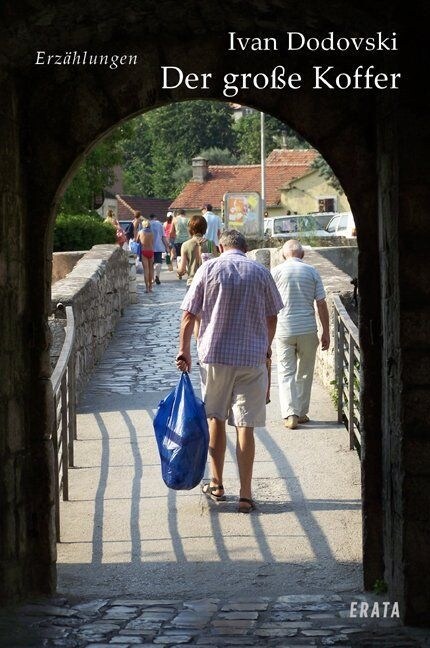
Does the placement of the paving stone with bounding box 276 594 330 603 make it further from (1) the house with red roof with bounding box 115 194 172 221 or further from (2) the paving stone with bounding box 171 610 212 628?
(1) the house with red roof with bounding box 115 194 172 221

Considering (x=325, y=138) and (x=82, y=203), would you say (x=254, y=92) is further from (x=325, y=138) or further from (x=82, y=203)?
(x=82, y=203)

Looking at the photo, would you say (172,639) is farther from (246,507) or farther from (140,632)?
(246,507)

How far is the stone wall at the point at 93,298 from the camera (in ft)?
38.5

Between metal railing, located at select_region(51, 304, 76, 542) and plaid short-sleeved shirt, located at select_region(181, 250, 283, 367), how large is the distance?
0.92 m

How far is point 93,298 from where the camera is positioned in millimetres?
13258

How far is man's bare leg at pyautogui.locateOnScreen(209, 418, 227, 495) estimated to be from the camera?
7879 mm

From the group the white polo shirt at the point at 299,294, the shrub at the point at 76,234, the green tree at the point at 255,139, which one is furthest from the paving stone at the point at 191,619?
the green tree at the point at 255,139

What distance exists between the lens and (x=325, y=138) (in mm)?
6348

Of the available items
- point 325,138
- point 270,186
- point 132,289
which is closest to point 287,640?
point 325,138

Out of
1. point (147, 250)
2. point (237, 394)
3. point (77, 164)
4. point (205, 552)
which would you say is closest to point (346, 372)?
point (237, 394)

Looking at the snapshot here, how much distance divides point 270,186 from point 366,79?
2392 inches

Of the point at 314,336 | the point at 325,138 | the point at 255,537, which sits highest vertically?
the point at 325,138

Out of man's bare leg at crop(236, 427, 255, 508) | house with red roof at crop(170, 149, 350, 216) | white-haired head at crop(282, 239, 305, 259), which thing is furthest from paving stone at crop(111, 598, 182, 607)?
house with red roof at crop(170, 149, 350, 216)

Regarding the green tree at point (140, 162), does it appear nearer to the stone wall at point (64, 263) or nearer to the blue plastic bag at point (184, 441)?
the stone wall at point (64, 263)
